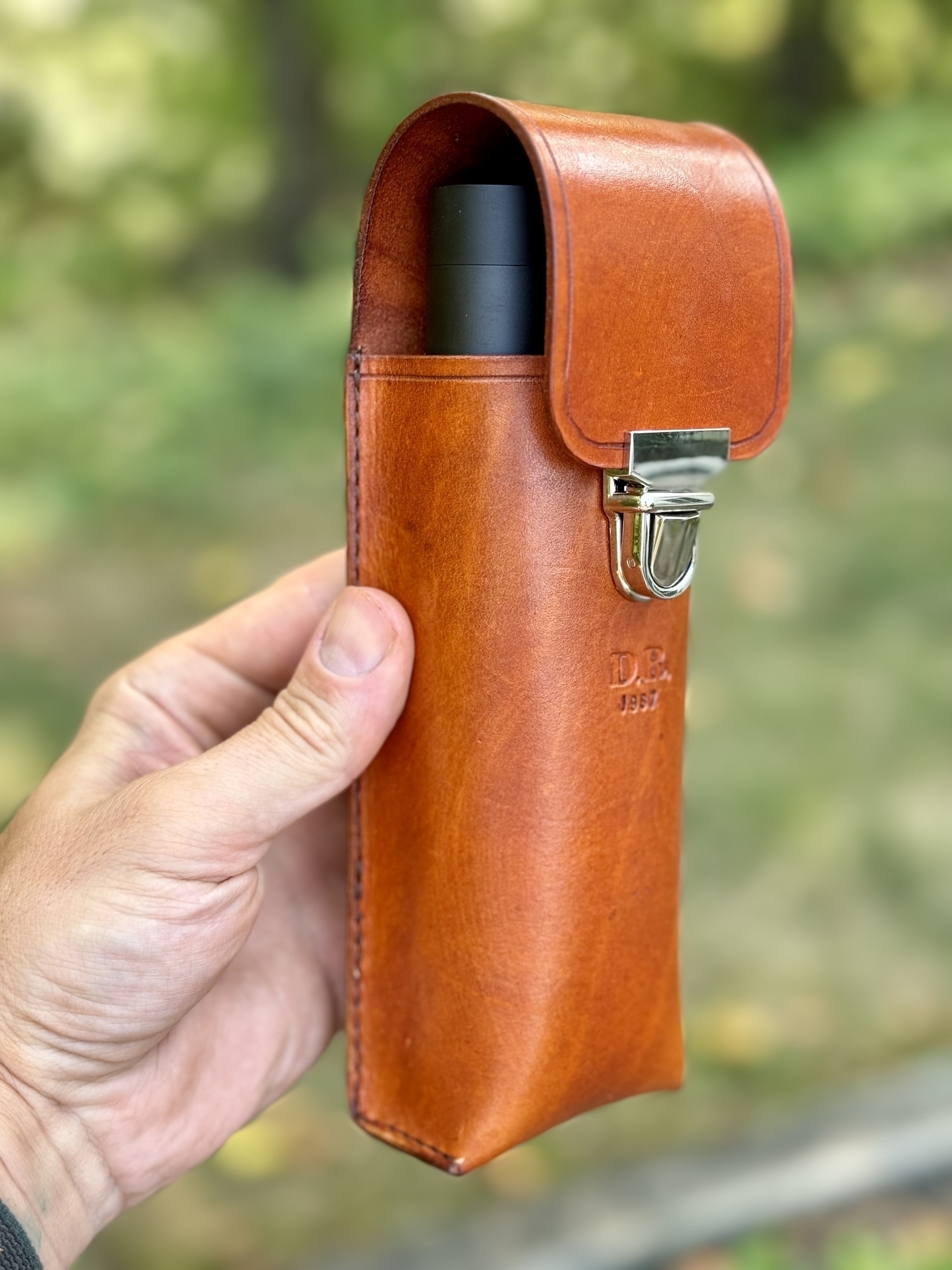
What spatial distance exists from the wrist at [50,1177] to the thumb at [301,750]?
273 mm

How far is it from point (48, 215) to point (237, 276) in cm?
50

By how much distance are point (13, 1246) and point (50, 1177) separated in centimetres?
8

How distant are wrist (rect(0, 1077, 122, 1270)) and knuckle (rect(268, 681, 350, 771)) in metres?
0.41

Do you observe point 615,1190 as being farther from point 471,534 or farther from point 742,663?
point 471,534

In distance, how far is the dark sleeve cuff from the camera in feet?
3.45

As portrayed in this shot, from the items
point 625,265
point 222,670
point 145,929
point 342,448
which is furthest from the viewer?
point 342,448

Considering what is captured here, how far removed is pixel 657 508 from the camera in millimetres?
1017

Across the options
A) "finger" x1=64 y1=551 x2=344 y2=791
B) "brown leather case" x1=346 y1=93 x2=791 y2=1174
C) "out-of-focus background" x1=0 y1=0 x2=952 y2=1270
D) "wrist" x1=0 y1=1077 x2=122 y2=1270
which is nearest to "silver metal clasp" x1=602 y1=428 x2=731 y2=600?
"brown leather case" x1=346 y1=93 x2=791 y2=1174

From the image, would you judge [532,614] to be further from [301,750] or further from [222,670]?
[222,670]

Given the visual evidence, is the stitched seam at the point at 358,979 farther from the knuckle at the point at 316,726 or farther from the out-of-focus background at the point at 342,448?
the out-of-focus background at the point at 342,448

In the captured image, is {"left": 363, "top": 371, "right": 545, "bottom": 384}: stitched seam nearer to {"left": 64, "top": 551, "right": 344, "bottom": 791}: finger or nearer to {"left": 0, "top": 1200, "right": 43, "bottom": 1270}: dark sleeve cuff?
{"left": 64, "top": 551, "right": 344, "bottom": 791}: finger

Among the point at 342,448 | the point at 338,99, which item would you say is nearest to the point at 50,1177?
the point at 342,448

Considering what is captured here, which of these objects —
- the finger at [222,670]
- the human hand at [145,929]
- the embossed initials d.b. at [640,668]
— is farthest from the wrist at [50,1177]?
the embossed initials d.b. at [640,668]

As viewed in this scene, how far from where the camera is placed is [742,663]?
10.3 feet
